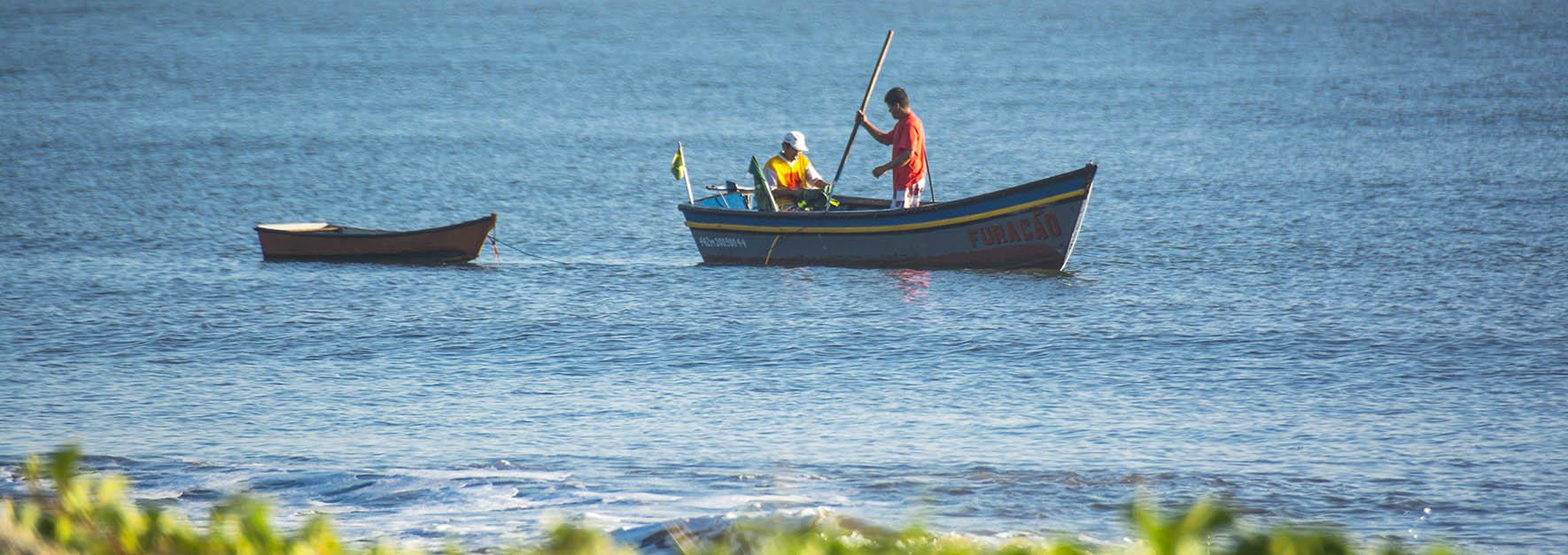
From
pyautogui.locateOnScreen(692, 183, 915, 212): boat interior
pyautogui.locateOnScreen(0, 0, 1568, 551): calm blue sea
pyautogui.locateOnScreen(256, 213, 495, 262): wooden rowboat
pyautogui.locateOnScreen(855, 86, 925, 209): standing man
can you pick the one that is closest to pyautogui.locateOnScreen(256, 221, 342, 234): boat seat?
pyautogui.locateOnScreen(256, 213, 495, 262): wooden rowboat

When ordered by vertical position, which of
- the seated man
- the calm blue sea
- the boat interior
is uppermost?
the seated man

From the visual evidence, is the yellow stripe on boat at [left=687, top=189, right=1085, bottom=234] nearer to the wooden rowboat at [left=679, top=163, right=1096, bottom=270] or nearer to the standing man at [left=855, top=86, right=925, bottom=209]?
the wooden rowboat at [left=679, top=163, right=1096, bottom=270]

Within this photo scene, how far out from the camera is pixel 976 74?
53.1 m

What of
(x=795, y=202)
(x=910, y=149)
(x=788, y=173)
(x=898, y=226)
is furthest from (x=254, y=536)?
(x=795, y=202)

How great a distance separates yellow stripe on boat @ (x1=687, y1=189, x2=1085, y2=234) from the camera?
55.5ft

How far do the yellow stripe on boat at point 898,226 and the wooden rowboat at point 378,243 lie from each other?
118 inches

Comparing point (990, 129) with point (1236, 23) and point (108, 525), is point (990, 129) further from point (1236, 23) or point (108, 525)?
point (1236, 23)

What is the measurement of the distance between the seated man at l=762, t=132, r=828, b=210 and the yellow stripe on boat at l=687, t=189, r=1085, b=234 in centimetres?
51

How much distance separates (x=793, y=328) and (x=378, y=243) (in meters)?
6.63

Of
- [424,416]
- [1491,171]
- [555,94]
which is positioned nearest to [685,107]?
[555,94]

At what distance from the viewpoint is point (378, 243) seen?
19.2 m

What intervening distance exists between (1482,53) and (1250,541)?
57789 mm

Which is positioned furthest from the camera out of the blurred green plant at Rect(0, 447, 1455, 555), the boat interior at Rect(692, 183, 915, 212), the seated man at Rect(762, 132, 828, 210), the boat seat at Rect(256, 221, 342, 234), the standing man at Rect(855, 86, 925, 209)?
the boat seat at Rect(256, 221, 342, 234)

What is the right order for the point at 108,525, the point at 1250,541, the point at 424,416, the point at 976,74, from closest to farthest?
the point at 1250,541
the point at 108,525
the point at 424,416
the point at 976,74
